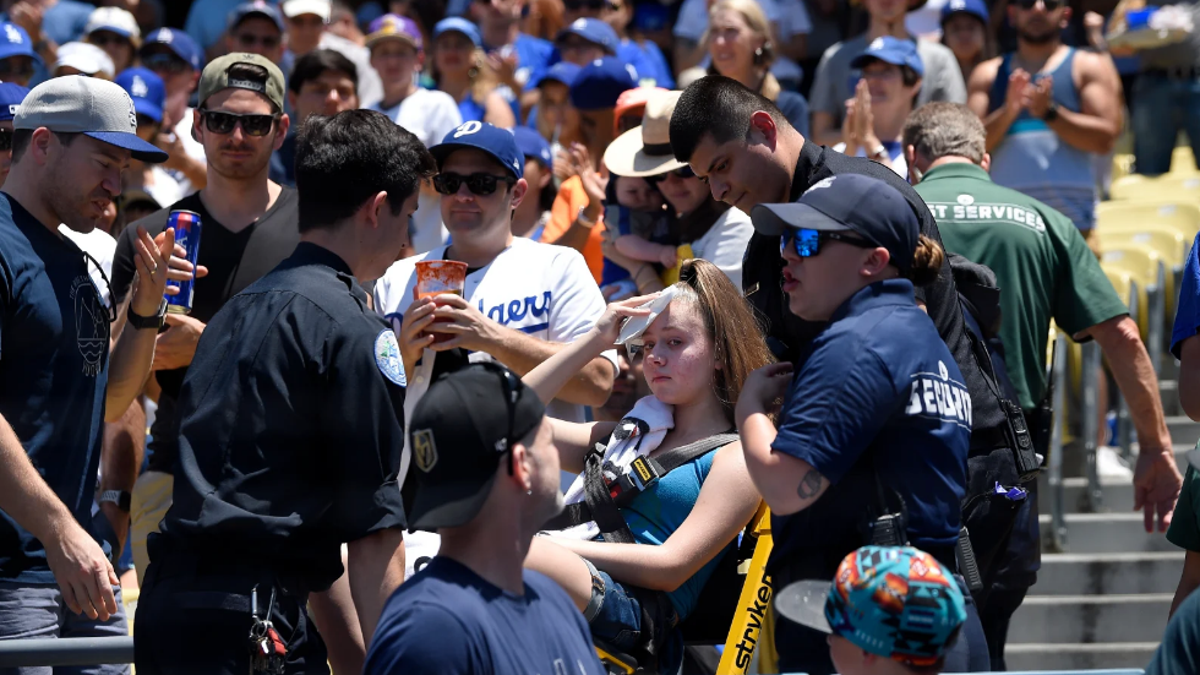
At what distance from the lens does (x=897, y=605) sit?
2631 mm

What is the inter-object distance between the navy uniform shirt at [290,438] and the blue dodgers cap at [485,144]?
77.1 inches

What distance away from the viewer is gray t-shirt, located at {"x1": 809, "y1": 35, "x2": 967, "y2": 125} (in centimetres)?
859

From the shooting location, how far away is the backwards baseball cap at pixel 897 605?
2633mm

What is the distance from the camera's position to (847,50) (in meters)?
8.80

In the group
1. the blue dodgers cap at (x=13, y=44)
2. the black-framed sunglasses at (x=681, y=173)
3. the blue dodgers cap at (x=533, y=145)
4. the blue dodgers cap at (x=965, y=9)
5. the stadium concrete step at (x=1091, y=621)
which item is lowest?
the stadium concrete step at (x=1091, y=621)

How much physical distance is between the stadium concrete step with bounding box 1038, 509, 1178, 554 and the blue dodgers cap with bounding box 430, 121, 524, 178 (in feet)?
11.9

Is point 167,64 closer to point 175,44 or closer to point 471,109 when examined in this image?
point 175,44

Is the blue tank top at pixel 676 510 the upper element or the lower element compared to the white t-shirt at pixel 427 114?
lower

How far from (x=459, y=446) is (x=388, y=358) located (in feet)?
2.95

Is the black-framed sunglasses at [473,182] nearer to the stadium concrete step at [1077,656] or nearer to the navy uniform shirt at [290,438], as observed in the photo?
the navy uniform shirt at [290,438]

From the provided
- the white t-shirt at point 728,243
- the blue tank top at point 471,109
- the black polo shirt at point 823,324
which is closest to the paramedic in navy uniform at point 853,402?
the black polo shirt at point 823,324

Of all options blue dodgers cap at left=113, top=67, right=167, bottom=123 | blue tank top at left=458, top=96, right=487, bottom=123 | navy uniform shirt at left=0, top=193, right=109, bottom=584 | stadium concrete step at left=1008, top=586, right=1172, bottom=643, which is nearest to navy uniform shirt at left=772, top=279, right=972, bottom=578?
navy uniform shirt at left=0, top=193, right=109, bottom=584

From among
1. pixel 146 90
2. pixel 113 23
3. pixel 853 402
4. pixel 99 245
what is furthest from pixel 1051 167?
pixel 113 23

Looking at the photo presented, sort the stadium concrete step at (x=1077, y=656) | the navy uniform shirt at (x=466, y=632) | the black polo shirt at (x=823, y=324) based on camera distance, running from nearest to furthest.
A: the navy uniform shirt at (x=466, y=632) → the black polo shirt at (x=823, y=324) → the stadium concrete step at (x=1077, y=656)
